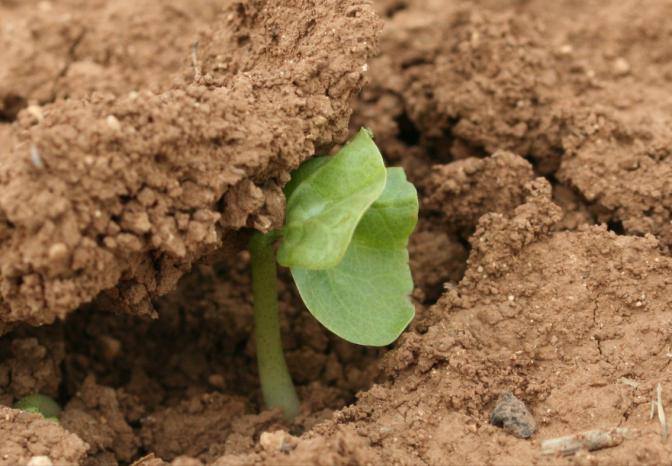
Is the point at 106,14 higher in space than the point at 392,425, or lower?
higher

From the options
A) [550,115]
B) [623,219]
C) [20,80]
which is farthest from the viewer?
[20,80]

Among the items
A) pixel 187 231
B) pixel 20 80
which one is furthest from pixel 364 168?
pixel 20 80

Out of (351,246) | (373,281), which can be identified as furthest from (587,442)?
(351,246)

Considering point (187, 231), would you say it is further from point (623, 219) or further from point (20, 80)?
point (20, 80)

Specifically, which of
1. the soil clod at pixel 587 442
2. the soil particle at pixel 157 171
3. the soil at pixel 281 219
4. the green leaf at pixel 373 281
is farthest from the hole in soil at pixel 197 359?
the soil clod at pixel 587 442

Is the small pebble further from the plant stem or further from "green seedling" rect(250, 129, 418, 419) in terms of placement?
the plant stem

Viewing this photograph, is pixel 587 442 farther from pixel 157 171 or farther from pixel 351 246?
pixel 157 171

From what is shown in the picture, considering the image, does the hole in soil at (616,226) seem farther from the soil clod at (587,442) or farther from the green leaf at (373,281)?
the soil clod at (587,442)
